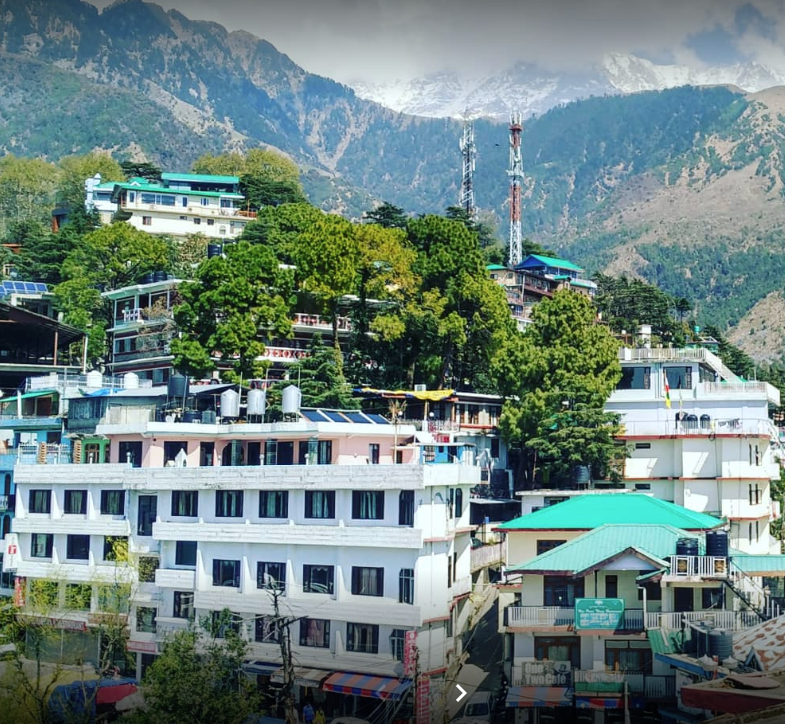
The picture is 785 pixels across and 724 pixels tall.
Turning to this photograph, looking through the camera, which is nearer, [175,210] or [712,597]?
[712,597]

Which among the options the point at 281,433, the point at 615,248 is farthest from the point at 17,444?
the point at 615,248

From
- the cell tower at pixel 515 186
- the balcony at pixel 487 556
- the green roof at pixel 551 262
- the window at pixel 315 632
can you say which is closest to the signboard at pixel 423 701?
the window at pixel 315 632

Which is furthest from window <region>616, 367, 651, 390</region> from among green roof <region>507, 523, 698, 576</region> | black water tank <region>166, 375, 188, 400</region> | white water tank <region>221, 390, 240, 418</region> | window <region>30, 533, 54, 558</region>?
window <region>30, 533, 54, 558</region>

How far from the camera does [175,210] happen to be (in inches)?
3248

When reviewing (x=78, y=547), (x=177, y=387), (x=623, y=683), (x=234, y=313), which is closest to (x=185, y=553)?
(x=78, y=547)

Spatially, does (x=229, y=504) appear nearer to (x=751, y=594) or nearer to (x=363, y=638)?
(x=363, y=638)

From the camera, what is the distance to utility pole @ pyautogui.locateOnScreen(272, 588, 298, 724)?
30969 millimetres

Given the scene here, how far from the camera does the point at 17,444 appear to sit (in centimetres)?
4672

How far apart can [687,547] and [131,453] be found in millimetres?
18137

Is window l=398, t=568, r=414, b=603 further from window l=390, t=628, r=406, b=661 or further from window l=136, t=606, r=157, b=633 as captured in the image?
window l=136, t=606, r=157, b=633

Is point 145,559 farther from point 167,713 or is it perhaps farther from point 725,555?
point 725,555

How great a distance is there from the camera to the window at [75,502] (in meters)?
40.5

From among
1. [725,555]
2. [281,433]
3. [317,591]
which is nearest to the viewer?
[725,555]

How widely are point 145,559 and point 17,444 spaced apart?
10.8 metres
